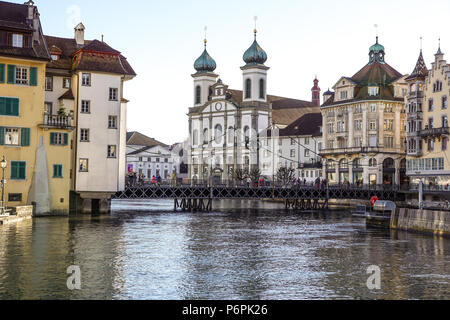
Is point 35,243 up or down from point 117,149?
down

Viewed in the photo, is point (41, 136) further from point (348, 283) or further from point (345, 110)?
point (345, 110)

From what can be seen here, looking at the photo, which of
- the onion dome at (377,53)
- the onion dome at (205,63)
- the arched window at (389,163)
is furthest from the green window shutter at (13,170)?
the onion dome at (205,63)

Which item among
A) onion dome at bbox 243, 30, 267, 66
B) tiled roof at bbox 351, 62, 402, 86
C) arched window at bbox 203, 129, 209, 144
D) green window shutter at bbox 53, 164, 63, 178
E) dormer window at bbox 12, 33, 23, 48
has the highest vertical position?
onion dome at bbox 243, 30, 267, 66

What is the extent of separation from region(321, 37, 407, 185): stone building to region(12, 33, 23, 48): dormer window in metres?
61.0

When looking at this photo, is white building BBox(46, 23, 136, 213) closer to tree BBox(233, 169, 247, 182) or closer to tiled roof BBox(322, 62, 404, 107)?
tiled roof BBox(322, 62, 404, 107)

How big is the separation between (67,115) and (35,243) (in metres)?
23.3

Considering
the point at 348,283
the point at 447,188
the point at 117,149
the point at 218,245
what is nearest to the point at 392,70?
the point at 447,188

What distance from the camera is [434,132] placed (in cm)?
8269

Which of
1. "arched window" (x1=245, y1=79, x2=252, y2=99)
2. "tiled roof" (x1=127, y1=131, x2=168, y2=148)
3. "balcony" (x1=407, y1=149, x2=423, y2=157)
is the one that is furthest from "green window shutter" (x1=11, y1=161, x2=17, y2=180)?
"tiled roof" (x1=127, y1=131, x2=168, y2=148)

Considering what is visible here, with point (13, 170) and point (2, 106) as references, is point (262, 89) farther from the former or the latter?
point (13, 170)

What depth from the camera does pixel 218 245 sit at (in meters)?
36.6

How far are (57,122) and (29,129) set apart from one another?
2.54 metres

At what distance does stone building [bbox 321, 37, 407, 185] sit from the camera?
102m

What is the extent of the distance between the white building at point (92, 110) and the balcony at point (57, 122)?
3.41m
